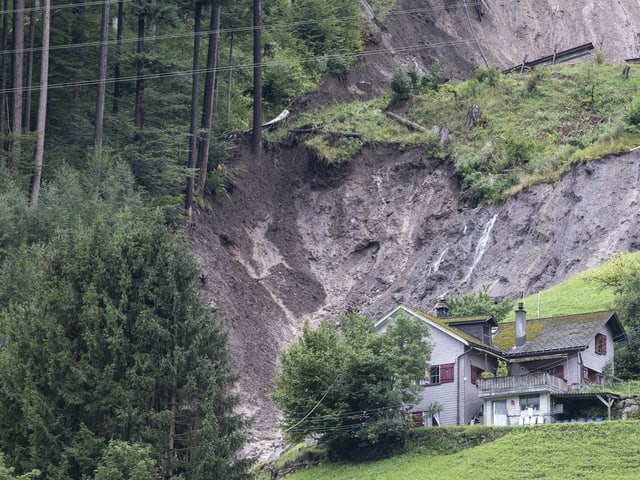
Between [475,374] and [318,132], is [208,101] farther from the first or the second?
[475,374]

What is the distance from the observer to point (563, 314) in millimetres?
60531

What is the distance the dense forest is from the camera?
143 feet

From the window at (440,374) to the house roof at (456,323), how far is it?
46.8 inches

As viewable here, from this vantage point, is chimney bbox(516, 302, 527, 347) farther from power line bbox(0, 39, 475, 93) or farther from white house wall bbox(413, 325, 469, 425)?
power line bbox(0, 39, 475, 93)

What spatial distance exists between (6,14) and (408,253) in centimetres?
2523

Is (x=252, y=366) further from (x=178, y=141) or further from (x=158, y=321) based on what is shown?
(x=158, y=321)

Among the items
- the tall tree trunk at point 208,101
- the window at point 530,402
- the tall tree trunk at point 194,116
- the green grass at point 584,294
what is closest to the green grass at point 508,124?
the tall tree trunk at point 208,101

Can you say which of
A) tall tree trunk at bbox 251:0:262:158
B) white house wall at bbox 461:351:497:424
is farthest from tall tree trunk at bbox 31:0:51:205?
white house wall at bbox 461:351:497:424

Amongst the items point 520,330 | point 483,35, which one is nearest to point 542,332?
point 520,330

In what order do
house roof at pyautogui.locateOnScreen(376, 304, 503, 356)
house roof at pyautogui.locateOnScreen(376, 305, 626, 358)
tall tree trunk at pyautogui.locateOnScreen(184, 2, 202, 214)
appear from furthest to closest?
tall tree trunk at pyautogui.locateOnScreen(184, 2, 202, 214) → house roof at pyautogui.locateOnScreen(376, 304, 503, 356) → house roof at pyautogui.locateOnScreen(376, 305, 626, 358)

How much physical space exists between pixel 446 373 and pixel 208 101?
25.4 meters

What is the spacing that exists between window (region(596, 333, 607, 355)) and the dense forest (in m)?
15.1

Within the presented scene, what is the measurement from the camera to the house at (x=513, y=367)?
50.1 m

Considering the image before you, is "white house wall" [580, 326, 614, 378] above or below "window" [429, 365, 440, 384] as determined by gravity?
above
